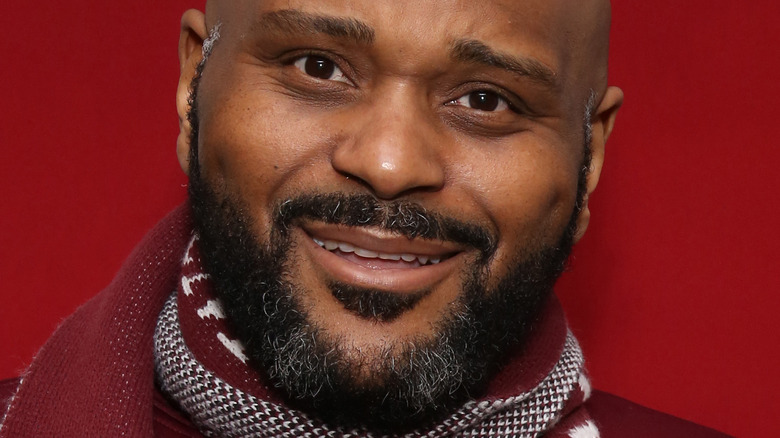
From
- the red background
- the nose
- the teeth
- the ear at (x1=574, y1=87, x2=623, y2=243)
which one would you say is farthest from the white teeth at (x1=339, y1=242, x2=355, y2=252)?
the red background

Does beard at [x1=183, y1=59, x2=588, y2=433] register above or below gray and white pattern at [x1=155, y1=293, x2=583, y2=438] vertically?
above

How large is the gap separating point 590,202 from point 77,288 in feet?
3.88

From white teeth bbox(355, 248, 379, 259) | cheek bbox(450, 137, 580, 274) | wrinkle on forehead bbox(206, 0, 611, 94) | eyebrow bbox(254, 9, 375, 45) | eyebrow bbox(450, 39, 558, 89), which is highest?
wrinkle on forehead bbox(206, 0, 611, 94)

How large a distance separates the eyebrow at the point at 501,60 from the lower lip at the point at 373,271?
1.04ft

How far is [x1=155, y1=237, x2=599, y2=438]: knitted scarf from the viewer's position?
1.58 m

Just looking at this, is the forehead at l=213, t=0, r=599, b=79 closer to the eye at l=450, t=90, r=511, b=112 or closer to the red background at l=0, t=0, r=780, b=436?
the eye at l=450, t=90, r=511, b=112

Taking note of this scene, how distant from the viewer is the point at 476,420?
64.4 inches

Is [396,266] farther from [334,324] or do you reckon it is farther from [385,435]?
[385,435]

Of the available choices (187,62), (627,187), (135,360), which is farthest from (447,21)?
(627,187)

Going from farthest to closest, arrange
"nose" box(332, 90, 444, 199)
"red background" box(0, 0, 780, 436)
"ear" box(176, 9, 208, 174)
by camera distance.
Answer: "red background" box(0, 0, 780, 436) < "ear" box(176, 9, 208, 174) < "nose" box(332, 90, 444, 199)

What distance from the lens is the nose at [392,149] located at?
Result: 4.68 ft

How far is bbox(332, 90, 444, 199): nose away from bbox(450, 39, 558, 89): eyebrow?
3.9 inches

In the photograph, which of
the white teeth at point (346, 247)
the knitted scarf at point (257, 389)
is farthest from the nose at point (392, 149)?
the knitted scarf at point (257, 389)

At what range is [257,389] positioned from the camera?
1604 millimetres
